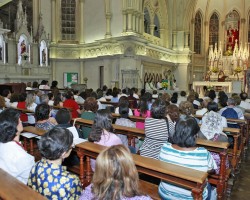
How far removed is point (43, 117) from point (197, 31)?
23.1m

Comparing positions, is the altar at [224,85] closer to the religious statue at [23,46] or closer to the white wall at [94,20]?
the white wall at [94,20]

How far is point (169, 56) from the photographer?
21328 millimetres

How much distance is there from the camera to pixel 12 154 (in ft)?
8.44

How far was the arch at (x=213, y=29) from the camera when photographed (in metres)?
24.3

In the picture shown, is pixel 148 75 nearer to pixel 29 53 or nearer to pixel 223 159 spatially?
pixel 29 53

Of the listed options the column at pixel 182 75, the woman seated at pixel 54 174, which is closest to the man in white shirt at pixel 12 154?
the woman seated at pixel 54 174

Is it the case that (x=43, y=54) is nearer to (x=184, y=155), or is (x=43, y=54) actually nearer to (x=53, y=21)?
(x=53, y=21)

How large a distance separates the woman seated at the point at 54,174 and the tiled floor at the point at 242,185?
104 inches

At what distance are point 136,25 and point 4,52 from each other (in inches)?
307

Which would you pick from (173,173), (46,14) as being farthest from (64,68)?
(173,173)

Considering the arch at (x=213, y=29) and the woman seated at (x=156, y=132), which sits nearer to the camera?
the woman seated at (x=156, y=132)

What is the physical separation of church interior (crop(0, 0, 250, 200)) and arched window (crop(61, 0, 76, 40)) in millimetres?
68

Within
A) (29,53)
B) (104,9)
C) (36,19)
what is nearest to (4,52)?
(29,53)

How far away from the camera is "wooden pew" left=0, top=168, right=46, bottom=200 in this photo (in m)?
1.73
